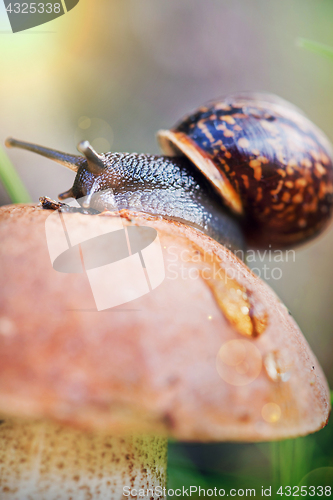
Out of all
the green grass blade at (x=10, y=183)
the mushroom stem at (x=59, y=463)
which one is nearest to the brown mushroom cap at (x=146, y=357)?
the mushroom stem at (x=59, y=463)

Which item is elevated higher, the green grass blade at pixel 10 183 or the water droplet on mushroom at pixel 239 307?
the green grass blade at pixel 10 183

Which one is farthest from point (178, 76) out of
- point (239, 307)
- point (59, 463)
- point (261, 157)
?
point (59, 463)

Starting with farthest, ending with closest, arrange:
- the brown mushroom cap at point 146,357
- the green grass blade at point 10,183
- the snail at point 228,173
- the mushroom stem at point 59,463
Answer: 1. the green grass blade at point 10,183
2. the snail at point 228,173
3. the mushroom stem at point 59,463
4. the brown mushroom cap at point 146,357

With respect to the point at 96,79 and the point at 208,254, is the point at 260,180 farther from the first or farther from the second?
the point at 96,79

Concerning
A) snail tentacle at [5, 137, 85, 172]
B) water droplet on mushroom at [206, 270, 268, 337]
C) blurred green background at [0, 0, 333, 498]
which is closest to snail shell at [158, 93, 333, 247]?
snail tentacle at [5, 137, 85, 172]

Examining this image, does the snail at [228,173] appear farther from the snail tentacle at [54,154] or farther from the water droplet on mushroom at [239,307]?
the water droplet on mushroom at [239,307]

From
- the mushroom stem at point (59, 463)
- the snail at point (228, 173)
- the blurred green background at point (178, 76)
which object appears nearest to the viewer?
the mushroom stem at point (59, 463)

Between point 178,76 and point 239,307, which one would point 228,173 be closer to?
point 239,307
